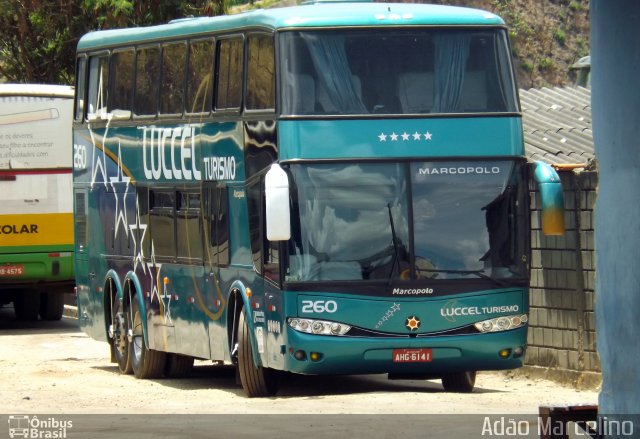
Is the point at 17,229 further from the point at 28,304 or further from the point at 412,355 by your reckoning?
the point at 412,355

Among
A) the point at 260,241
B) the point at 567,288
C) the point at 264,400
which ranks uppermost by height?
the point at 260,241

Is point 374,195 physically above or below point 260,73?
below

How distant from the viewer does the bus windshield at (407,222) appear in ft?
46.8

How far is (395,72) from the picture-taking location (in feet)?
48.3

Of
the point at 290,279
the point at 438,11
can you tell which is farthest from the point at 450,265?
the point at 438,11

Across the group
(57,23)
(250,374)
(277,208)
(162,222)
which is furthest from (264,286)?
(57,23)

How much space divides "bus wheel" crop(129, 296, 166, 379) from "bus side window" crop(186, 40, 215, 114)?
3067 millimetres

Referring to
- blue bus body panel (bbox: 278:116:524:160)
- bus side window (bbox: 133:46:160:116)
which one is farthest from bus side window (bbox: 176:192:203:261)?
blue bus body panel (bbox: 278:116:524:160)

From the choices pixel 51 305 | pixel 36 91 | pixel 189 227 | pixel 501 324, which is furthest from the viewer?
pixel 51 305

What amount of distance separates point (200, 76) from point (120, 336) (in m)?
4.12

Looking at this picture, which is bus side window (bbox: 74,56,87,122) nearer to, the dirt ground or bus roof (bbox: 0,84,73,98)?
the dirt ground

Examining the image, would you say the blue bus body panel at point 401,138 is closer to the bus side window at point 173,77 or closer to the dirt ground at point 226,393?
the dirt ground at point 226,393

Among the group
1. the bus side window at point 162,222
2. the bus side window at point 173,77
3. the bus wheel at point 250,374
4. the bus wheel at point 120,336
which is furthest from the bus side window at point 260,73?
the bus wheel at point 120,336

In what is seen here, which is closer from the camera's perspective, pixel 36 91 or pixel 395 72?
pixel 395 72
